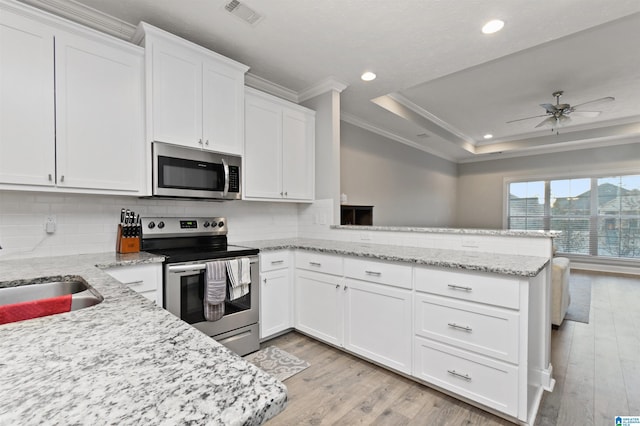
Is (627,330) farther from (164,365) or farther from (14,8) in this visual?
(14,8)

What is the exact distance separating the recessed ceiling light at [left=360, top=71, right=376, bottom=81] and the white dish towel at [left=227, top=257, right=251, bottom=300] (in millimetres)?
2148

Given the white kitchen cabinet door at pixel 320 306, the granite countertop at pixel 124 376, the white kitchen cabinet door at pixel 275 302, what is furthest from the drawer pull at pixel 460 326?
the granite countertop at pixel 124 376

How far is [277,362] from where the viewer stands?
2.37 metres

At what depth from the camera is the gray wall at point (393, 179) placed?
176 inches

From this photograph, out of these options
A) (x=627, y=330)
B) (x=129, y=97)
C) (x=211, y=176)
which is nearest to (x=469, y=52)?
(x=211, y=176)

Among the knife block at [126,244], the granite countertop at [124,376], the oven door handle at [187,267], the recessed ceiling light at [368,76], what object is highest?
the recessed ceiling light at [368,76]

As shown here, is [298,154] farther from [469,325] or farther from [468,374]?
[468,374]

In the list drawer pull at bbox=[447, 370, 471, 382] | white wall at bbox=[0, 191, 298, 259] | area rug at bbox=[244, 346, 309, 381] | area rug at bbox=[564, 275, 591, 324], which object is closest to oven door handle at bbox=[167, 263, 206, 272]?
white wall at bbox=[0, 191, 298, 259]

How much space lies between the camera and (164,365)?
1.85ft

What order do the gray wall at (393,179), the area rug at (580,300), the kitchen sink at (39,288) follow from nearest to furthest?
the kitchen sink at (39,288) < the area rug at (580,300) < the gray wall at (393,179)

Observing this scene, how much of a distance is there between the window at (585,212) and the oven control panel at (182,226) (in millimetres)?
6773

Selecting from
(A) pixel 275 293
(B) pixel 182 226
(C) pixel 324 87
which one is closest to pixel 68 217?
(B) pixel 182 226

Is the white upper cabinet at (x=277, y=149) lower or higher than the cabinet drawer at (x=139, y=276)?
higher

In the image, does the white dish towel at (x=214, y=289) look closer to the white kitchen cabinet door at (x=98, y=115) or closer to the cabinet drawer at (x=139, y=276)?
the cabinet drawer at (x=139, y=276)
